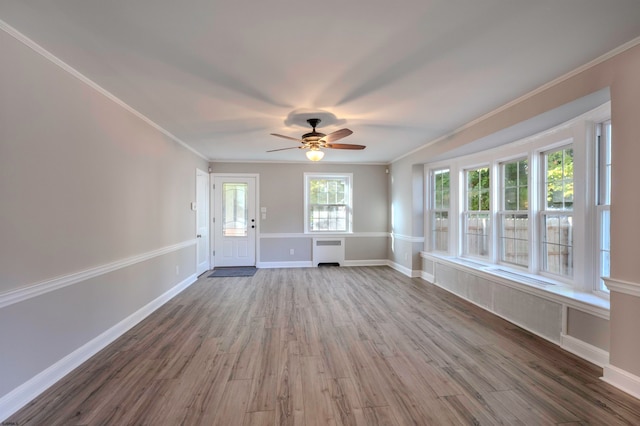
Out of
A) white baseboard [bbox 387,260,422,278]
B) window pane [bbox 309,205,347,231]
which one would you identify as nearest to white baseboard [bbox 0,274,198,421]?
window pane [bbox 309,205,347,231]

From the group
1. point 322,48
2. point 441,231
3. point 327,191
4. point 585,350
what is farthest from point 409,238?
point 322,48

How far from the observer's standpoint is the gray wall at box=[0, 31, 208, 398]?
1.89 metres

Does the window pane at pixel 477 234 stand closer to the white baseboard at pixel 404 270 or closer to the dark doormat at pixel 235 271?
the white baseboard at pixel 404 270

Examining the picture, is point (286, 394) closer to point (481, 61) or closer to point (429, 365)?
point (429, 365)


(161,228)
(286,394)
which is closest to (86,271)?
(161,228)

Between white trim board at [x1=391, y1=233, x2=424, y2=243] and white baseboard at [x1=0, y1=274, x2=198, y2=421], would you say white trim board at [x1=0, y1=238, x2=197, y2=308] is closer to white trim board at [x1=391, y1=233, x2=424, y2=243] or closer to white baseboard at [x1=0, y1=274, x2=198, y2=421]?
white baseboard at [x1=0, y1=274, x2=198, y2=421]

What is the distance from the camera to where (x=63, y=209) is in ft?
7.59

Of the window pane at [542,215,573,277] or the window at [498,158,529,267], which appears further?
the window at [498,158,529,267]

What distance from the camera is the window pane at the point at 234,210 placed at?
6582 millimetres

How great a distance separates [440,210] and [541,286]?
2577 millimetres

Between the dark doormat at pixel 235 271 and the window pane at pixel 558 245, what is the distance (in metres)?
4.80

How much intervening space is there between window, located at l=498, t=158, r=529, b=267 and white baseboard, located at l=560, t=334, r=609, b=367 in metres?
1.21

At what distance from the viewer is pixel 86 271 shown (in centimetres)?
257

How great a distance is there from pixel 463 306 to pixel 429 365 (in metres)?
1.85
